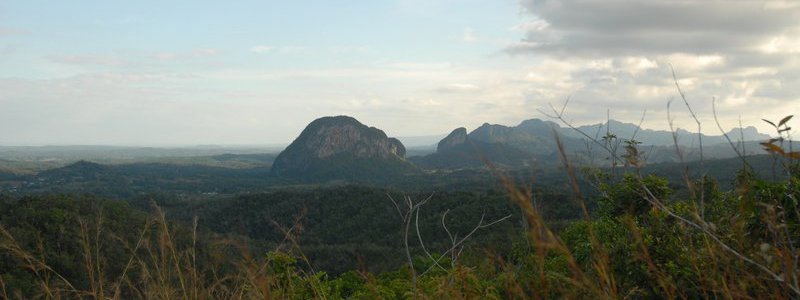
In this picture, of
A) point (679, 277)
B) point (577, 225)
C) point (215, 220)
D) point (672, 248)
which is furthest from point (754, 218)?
point (215, 220)

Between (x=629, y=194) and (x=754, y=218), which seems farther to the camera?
(x=629, y=194)

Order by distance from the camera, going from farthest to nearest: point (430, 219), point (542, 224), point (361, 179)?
point (361, 179), point (430, 219), point (542, 224)

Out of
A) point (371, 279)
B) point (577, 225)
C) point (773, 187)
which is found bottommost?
point (577, 225)

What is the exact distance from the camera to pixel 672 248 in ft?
17.1

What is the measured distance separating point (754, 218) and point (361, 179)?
18939 cm

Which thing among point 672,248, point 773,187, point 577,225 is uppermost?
point 773,187

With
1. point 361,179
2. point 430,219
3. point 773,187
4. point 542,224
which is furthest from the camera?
point 361,179

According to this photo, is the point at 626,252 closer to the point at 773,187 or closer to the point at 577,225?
the point at 773,187

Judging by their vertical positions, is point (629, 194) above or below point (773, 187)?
below

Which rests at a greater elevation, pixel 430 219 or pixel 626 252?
pixel 626 252

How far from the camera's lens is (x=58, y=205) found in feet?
150

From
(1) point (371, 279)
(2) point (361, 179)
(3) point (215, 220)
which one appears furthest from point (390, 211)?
(2) point (361, 179)

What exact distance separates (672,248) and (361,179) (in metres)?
187

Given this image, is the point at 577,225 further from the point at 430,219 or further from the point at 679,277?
the point at 430,219
